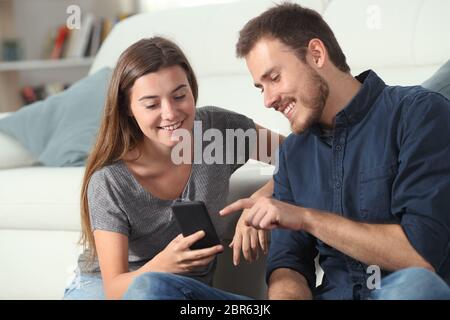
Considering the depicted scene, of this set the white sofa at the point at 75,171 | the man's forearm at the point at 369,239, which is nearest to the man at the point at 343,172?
the man's forearm at the point at 369,239

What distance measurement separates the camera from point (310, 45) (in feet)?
4.58

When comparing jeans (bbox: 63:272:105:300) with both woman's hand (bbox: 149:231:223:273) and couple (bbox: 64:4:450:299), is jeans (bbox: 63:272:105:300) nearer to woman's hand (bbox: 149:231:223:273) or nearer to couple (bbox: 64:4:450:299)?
couple (bbox: 64:4:450:299)

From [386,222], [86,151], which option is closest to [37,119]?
[86,151]

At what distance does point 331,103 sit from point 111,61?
4.96ft

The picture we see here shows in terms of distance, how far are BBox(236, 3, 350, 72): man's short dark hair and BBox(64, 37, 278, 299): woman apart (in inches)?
8.3

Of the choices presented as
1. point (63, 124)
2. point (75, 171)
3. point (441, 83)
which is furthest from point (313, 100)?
point (63, 124)

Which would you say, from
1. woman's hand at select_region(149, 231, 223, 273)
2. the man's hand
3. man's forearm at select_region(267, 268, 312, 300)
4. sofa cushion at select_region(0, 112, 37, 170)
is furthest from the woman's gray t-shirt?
sofa cushion at select_region(0, 112, 37, 170)

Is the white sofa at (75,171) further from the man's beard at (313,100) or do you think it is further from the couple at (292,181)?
the man's beard at (313,100)

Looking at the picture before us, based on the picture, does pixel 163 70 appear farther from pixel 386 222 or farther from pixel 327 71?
pixel 386 222

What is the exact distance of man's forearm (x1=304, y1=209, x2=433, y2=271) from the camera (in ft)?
3.96

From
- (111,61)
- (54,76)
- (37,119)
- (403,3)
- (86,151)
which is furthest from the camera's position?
(54,76)

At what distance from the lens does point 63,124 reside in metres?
2.50

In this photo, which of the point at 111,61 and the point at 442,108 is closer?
the point at 442,108

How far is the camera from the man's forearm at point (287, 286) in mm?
1313
